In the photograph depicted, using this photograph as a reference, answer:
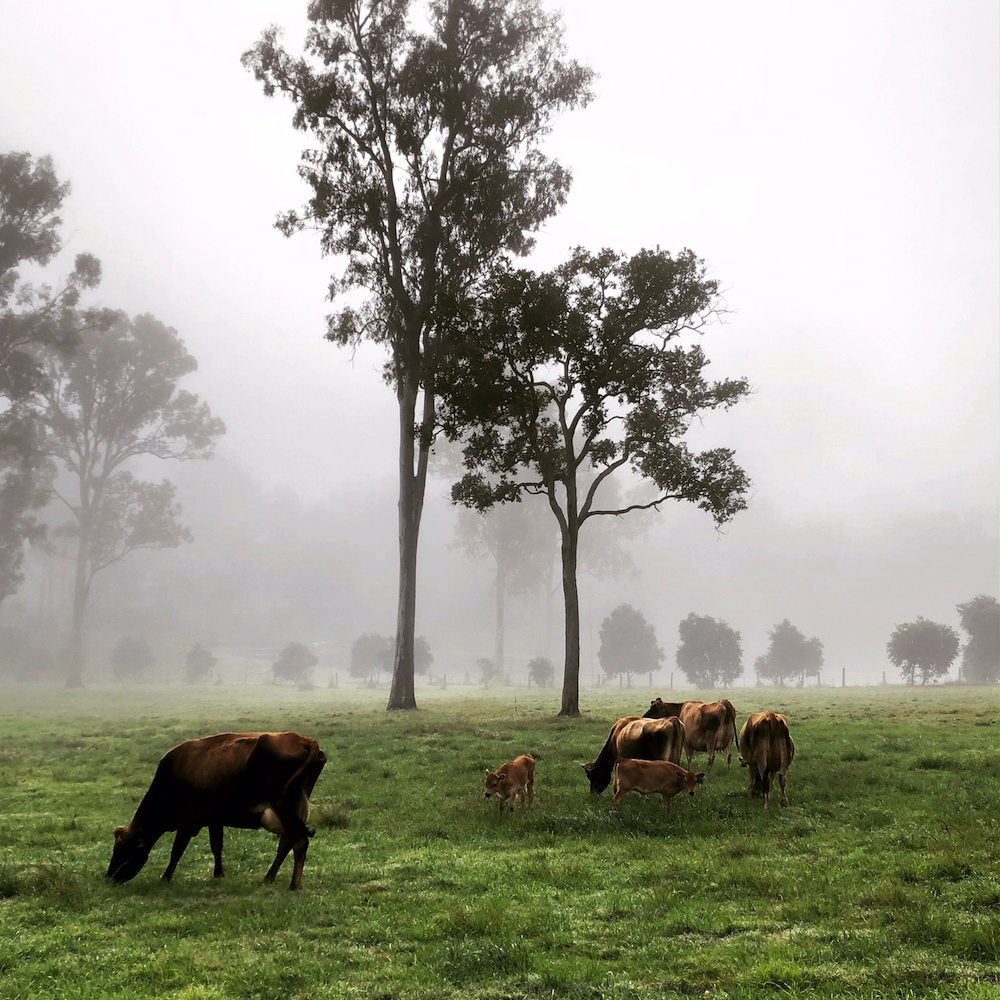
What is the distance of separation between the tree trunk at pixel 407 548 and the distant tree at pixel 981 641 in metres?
65.5

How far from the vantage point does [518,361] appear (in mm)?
30953

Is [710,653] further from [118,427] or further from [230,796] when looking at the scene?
[230,796]

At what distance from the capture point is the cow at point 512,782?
13031 mm

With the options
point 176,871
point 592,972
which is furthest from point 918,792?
point 176,871

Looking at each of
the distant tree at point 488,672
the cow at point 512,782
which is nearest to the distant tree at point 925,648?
the distant tree at point 488,672

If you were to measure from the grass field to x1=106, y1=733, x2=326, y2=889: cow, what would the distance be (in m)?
0.40

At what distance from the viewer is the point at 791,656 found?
84875 millimetres

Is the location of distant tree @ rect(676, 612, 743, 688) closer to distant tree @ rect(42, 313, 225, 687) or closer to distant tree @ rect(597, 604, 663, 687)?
distant tree @ rect(597, 604, 663, 687)

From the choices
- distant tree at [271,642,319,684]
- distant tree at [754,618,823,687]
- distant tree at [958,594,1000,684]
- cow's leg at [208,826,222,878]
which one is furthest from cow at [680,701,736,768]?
distant tree at [271,642,319,684]

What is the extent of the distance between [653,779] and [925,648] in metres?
73.2

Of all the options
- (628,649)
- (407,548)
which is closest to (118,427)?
(407,548)

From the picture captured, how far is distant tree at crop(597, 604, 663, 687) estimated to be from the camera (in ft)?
284

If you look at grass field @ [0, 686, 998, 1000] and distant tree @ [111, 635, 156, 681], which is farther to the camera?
distant tree @ [111, 635, 156, 681]

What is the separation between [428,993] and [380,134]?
38.0 meters
